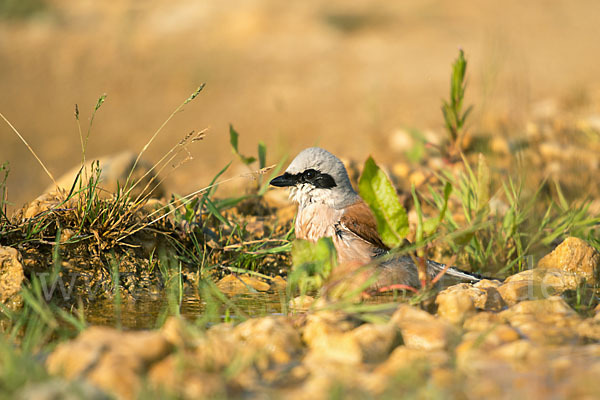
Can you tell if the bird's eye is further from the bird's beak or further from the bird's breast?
the bird's breast

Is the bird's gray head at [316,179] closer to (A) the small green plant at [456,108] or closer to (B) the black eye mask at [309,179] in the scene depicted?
(B) the black eye mask at [309,179]

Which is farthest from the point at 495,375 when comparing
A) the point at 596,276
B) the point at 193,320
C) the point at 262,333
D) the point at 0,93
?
the point at 0,93

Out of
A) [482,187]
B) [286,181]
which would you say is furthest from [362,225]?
[482,187]

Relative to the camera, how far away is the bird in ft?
13.6

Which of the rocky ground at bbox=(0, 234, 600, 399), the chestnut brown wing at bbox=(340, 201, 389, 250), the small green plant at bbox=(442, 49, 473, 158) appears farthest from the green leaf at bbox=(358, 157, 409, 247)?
the small green plant at bbox=(442, 49, 473, 158)

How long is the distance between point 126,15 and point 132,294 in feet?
36.5

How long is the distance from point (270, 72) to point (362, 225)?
7.05 metres

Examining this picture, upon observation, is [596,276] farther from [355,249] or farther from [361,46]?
[361,46]

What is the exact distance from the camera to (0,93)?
10016mm

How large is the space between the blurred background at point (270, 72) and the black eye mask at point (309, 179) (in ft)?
5.11

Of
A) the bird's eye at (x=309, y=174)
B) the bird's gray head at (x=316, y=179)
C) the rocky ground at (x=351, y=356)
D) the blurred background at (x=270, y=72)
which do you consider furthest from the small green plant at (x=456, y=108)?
the rocky ground at (x=351, y=356)

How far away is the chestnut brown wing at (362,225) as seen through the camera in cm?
420

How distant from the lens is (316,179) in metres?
4.31

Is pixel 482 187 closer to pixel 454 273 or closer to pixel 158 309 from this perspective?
pixel 454 273
